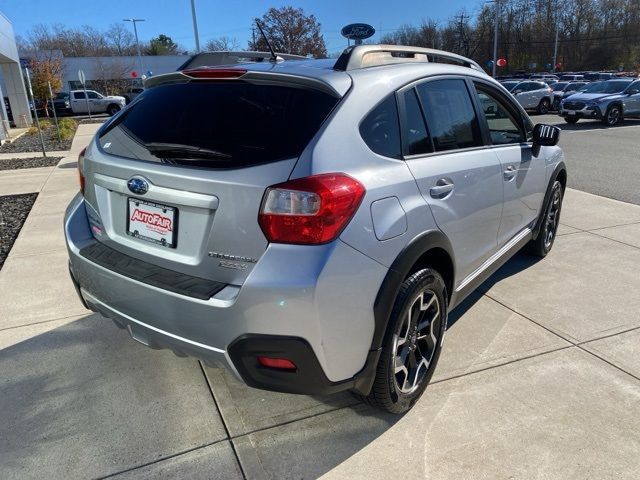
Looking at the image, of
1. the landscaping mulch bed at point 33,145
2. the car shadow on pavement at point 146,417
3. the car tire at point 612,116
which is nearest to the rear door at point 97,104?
the landscaping mulch bed at point 33,145

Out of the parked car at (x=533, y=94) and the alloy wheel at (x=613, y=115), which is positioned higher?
the parked car at (x=533, y=94)

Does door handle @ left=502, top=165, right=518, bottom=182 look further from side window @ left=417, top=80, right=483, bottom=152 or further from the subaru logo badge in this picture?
the subaru logo badge

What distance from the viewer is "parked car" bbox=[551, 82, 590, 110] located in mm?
23944

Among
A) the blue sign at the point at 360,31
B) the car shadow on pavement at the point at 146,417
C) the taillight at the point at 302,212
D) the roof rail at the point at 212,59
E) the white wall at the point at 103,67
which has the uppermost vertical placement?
the white wall at the point at 103,67

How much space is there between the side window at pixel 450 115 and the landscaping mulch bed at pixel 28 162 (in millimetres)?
10602

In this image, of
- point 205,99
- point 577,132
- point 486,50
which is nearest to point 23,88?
point 577,132

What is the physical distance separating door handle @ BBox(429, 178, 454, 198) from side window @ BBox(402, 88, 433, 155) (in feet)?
0.60

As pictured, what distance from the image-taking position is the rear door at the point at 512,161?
3.45 metres

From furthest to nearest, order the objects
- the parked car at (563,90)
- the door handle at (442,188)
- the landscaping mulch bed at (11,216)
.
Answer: the parked car at (563,90), the landscaping mulch bed at (11,216), the door handle at (442,188)

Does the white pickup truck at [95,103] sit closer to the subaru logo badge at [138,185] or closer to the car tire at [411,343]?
the subaru logo badge at [138,185]

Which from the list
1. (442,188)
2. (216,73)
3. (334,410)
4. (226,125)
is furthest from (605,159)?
(226,125)

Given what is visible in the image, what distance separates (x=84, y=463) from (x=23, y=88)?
971 inches

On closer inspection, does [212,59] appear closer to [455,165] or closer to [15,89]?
[455,165]

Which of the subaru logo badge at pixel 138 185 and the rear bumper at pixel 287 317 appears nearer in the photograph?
the rear bumper at pixel 287 317
